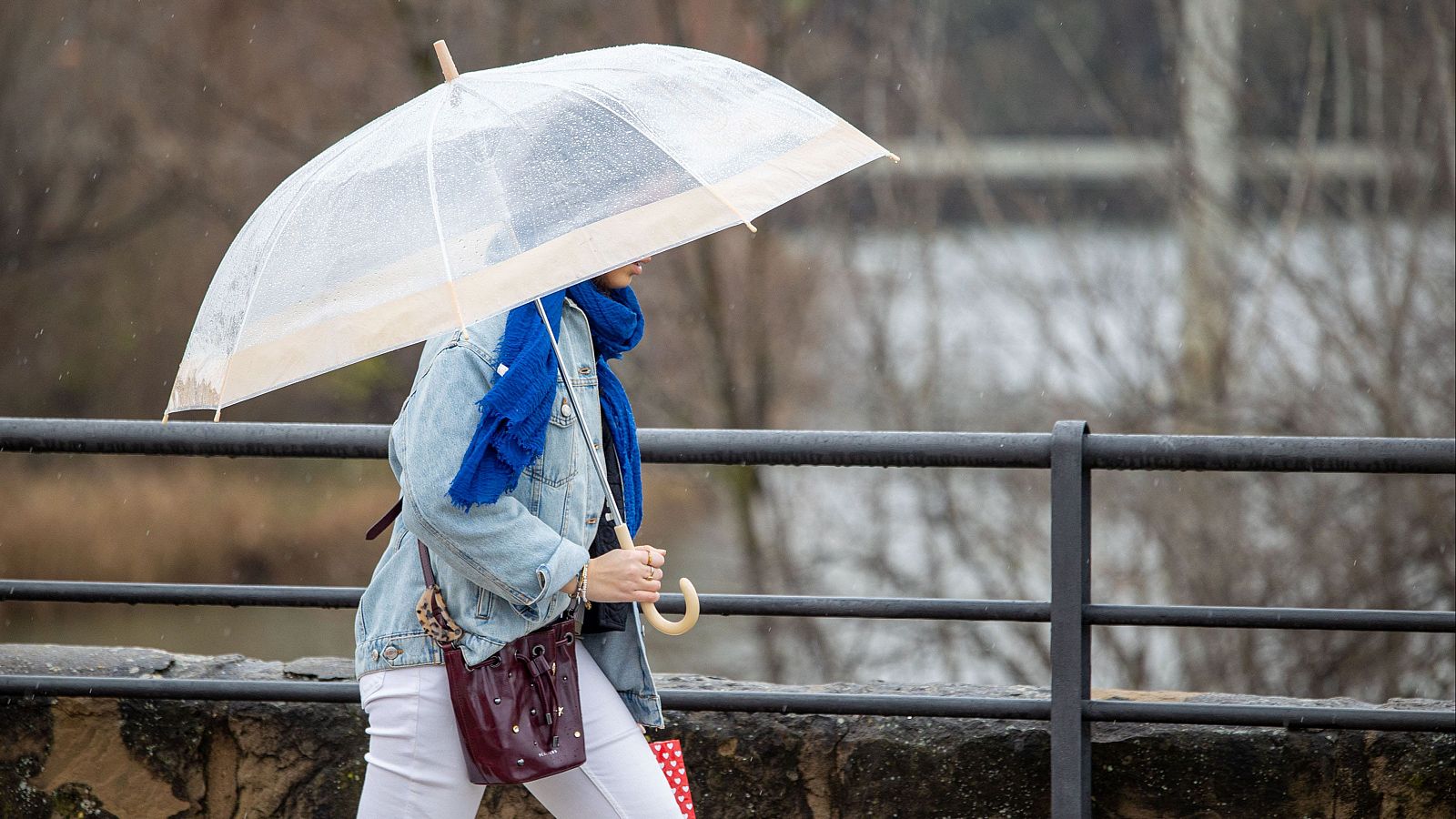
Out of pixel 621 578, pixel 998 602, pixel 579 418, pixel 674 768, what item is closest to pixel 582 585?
pixel 621 578

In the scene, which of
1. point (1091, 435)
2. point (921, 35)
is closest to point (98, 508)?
point (921, 35)

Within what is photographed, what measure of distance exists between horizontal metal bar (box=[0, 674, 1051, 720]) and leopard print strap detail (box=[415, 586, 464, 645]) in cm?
99

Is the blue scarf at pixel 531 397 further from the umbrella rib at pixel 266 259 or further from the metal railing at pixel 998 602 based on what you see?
the metal railing at pixel 998 602

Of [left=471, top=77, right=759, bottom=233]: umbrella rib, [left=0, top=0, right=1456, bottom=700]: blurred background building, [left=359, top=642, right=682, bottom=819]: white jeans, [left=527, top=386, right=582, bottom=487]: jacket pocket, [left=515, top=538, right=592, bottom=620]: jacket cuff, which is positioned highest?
[left=0, top=0, right=1456, bottom=700]: blurred background building

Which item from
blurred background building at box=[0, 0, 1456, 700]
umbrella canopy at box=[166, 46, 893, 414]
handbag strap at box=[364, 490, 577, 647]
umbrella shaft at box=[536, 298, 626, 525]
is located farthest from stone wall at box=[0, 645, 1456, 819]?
blurred background building at box=[0, 0, 1456, 700]

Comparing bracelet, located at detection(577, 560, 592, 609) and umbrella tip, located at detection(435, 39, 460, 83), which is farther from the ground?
umbrella tip, located at detection(435, 39, 460, 83)

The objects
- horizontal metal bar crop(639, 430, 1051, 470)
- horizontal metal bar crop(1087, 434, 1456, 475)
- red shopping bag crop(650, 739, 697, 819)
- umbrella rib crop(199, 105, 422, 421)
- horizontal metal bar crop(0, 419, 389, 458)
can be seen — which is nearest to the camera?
umbrella rib crop(199, 105, 422, 421)

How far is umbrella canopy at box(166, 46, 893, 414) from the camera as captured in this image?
2.38 m

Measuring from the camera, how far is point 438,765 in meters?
2.53

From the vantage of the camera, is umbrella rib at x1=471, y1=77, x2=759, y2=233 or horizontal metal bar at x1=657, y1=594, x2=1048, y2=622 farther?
horizontal metal bar at x1=657, y1=594, x2=1048, y2=622

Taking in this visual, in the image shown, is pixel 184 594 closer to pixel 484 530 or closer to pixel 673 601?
pixel 673 601

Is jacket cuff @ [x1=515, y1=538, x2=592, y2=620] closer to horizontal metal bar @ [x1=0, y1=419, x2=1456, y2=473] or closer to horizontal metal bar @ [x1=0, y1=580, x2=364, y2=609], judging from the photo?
horizontal metal bar @ [x1=0, y1=419, x2=1456, y2=473]

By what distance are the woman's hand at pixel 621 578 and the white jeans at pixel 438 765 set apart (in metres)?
0.22

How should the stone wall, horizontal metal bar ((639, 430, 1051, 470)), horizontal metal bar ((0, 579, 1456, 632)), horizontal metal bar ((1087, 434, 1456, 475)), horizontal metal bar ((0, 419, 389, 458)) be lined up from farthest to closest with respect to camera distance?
1. horizontal metal bar ((0, 419, 389, 458))
2. the stone wall
3. horizontal metal bar ((639, 430, 1051, 470))
4. horizontal metal bar ((0, 579, 1456, 632))
5. horizontal metal bar ((1087, 434, 1456, 475))
